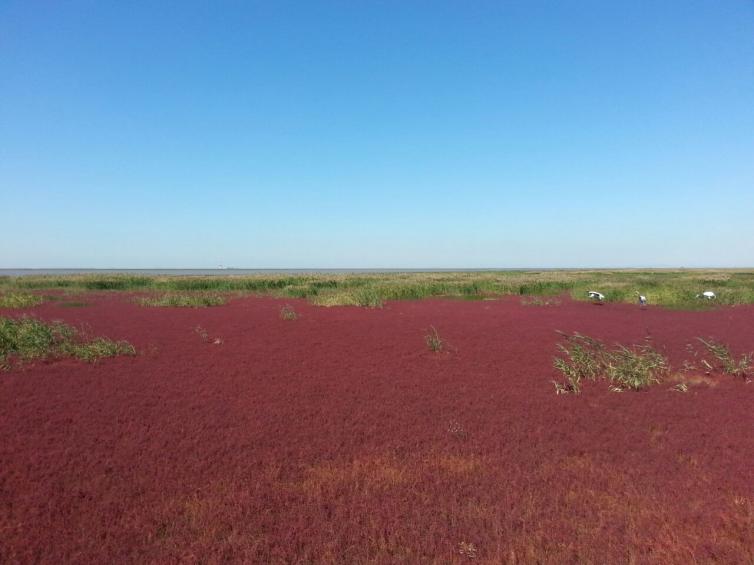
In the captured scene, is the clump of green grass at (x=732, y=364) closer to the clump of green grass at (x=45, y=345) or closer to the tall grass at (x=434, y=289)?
the clump of green grass at (x=45, y=345)

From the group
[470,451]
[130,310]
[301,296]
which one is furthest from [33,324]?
[301,296]

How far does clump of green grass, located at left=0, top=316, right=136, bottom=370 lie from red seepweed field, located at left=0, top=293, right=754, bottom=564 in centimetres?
63

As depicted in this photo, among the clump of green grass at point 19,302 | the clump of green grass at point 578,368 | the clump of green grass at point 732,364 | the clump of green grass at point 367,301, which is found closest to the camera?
the clump of green grass at point 578,368

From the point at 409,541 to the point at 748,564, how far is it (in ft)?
8.99

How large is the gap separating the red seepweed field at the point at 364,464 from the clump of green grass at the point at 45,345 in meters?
0.63

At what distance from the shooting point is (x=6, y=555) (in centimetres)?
349

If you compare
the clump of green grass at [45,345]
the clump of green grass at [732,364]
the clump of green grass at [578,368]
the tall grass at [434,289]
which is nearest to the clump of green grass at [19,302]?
the tall grass at [434,289]

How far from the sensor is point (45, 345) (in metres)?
11.2

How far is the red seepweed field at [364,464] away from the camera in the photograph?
12.2 ft

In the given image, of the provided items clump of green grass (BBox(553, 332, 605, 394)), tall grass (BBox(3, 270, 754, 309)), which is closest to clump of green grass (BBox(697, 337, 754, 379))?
clump of green grass (BBox(553, 332, 605, 394))

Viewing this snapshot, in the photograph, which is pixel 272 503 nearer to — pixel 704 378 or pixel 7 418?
pixel 7 418

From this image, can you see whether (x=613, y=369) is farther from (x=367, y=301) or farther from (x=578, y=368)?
(x=367, y=301)

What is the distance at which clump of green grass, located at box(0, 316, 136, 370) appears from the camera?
34.6ft

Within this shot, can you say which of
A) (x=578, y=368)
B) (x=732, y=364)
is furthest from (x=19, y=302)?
(x=732, y=364)
